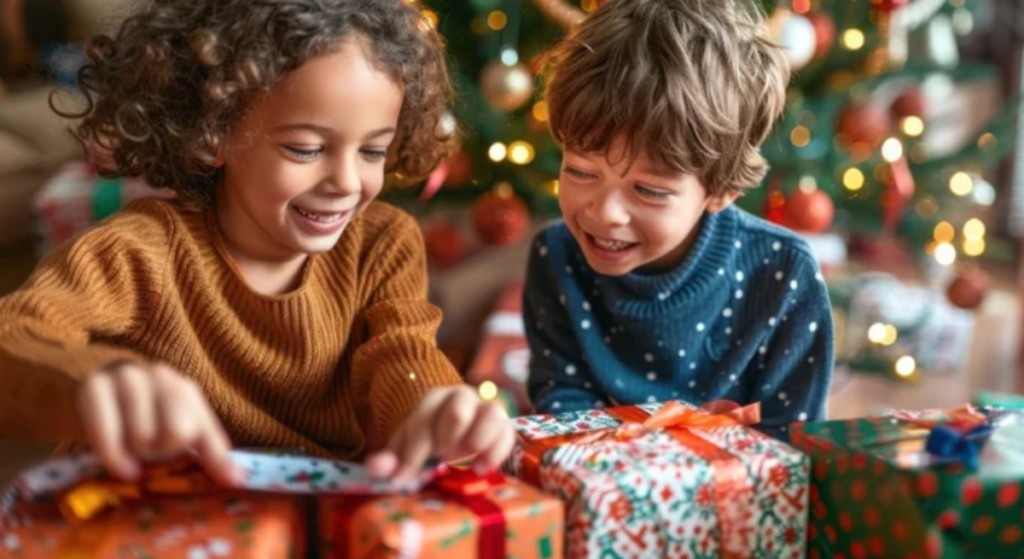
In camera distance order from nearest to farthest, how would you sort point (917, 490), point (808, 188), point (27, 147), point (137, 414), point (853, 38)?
point (137, 414) < point (917, 490) < point (808, 188) < point (853, 38) < point (27, 147)

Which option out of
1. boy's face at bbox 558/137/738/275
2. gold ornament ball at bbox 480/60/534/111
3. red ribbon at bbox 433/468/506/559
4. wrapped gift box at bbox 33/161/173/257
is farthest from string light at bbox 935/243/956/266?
red ribbon at bbox 433/468/506/559

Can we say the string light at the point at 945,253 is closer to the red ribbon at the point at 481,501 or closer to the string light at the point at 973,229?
the string light at the point at 973,229

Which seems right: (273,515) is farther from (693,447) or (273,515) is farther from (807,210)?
(807,210)

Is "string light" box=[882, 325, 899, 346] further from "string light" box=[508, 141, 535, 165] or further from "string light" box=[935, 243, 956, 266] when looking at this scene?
"string light" box=[508, 141, 535, 165]

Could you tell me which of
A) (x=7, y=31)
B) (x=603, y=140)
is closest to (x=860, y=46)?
(x=603, y=140)

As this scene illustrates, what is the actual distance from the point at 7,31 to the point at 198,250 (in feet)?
6.17

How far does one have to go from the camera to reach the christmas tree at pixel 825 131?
1967 millimetres

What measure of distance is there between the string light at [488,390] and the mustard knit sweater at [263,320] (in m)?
0.74

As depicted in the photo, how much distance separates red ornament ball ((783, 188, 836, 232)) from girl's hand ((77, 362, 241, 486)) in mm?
1483

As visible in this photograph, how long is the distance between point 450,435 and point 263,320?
0.33 m

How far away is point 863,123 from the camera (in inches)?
84.9

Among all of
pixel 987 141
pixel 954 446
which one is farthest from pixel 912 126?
pixel 954 446

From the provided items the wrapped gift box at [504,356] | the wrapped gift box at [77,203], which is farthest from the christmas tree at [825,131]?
the wrapped gift box at [77,203]

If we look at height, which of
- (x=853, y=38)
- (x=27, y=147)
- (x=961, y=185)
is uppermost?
(x=853, y=38)
